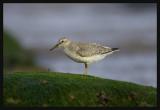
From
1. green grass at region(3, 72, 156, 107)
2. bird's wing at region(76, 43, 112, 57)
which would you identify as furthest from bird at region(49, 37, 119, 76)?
green grass at region(3, 72, 156, 107)

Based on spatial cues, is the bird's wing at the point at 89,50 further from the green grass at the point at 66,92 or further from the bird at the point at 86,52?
the green grass at the point at 66,92

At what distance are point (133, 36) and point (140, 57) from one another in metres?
2.09

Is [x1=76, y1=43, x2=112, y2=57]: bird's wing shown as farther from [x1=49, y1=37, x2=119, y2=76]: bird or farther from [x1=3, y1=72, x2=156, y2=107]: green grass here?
[x1=3, y1=72, x2=156, y2=107]: green grass

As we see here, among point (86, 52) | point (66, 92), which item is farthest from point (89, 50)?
point (66, 92)

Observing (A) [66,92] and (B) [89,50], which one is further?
(B) [89,50]

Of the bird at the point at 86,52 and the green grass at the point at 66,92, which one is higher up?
the bird at the point at 86,52

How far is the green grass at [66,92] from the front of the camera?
11641mm

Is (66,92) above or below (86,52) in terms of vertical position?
below

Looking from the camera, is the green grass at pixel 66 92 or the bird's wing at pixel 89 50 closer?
the green grass at pixel 66 92

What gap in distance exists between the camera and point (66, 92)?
11695mm

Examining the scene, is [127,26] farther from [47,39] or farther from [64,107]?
[64,107]

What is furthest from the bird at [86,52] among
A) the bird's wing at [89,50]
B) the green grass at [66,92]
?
the green grass at [66,92]

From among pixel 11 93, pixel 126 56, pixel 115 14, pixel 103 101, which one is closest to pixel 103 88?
pixel 103 101

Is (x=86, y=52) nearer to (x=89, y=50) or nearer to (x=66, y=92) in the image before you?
(x=89, y=50)
